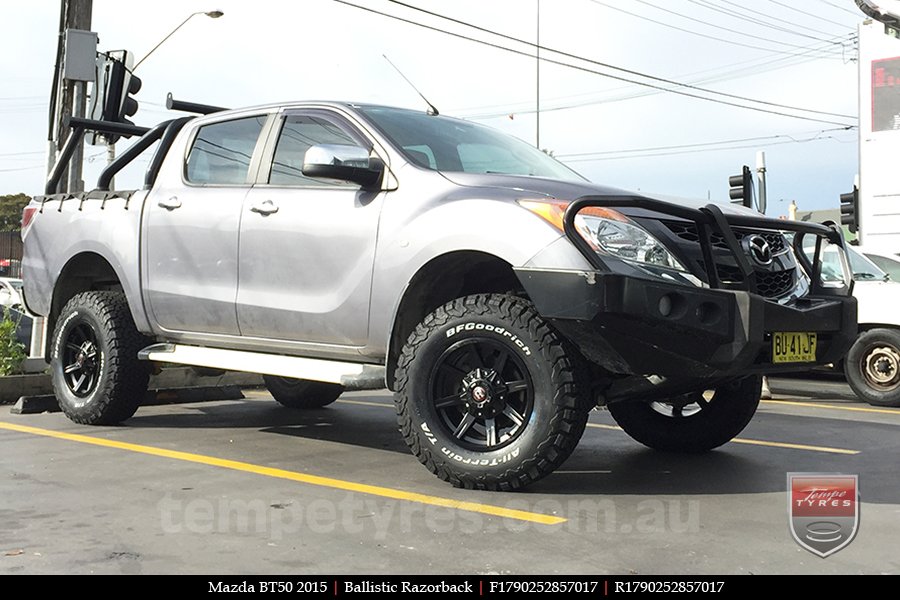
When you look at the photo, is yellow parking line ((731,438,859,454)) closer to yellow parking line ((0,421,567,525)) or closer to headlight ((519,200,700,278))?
Answer: headlight ((519,200,700,278))

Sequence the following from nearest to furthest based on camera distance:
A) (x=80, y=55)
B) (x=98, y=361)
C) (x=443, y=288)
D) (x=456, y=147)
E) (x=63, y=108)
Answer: (x=443, y=288) → (x=456, y=147) → (x=98, y=361) → (x=80, y=55) → (x=63, y=108)

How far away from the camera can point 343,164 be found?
4.85 meters

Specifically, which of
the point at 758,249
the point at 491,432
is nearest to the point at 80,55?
the point at 491,432

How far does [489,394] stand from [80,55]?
21.4ft

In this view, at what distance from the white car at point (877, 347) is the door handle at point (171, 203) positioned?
601cm

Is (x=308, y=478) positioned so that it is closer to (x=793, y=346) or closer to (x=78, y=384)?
(x=793, y=346)

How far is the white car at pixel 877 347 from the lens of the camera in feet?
29.5

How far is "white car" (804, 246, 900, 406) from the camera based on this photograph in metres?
8.98

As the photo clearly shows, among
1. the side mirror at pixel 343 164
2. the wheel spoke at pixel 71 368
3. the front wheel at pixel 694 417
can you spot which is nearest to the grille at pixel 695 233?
the front wheel at pixel 694 417

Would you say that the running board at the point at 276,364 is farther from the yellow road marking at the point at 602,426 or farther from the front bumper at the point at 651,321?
the yellow road marking at the point at 602,426

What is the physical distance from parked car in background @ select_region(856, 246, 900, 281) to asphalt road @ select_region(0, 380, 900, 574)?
3.27 meters

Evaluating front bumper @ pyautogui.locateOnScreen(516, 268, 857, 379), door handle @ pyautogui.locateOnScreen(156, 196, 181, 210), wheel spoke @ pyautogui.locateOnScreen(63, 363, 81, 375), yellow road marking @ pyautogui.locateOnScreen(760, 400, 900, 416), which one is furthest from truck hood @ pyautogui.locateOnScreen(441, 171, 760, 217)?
yellow road marking @ pyautogui.locateOnScreen(760, 400, 900, 416)

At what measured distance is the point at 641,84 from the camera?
1121 inches
